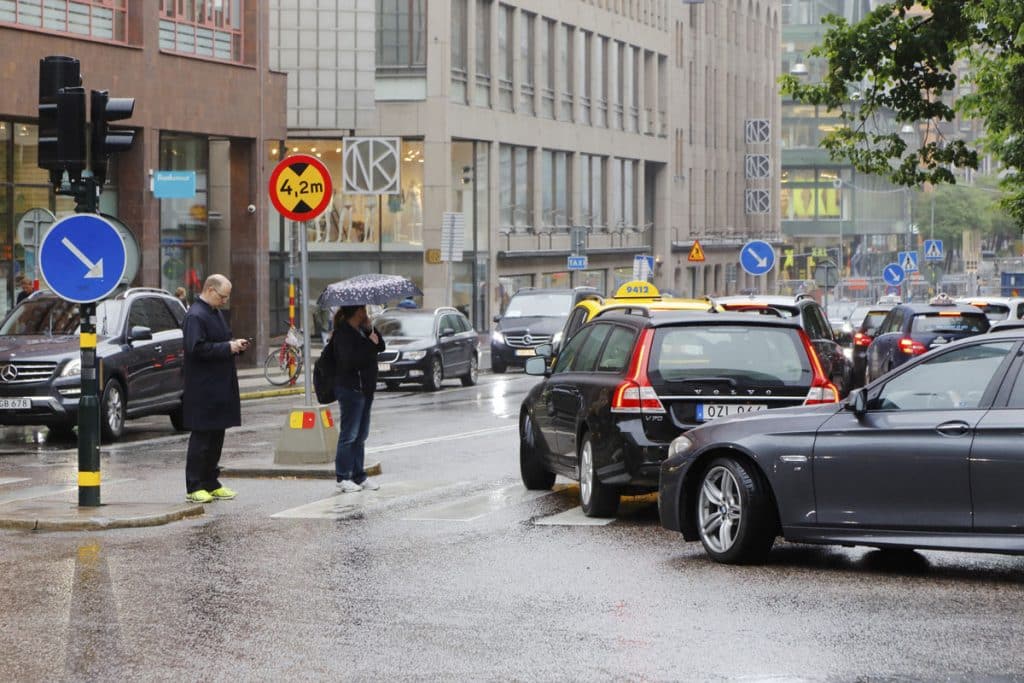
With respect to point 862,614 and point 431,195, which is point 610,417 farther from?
point 431,195

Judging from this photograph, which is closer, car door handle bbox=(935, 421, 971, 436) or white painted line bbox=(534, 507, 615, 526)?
car door handle bbox=(935, 421, 971, 436)

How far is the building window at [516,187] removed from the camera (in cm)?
6481

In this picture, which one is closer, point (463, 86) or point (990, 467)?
point (990, 467)

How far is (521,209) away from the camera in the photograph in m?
66.6

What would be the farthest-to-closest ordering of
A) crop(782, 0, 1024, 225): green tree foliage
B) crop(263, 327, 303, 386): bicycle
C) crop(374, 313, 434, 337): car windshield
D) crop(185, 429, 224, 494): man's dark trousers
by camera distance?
crop(263, 327, 303, 386): bicycle, crop(374, 313, 434, 337): car windshield, crop(782, 0, 1024, 225): green tree foliage, crop(185, 429, 224, 494): man's dark trousers

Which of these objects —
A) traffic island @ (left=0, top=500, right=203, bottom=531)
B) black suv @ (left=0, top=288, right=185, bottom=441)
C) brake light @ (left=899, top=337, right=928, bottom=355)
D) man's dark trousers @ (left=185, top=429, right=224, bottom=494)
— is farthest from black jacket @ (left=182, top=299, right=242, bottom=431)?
brake light @ (left=899, top=337, right=928, bottom=355)

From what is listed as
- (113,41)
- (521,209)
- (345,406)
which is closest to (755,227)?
(521,209)

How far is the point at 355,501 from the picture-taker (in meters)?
15.1

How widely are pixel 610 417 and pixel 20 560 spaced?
4041 millimetres

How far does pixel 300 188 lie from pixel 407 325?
17865mm

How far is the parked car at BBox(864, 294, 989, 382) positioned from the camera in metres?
29.5

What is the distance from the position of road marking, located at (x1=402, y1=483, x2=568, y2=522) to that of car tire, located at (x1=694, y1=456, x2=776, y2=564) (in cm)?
272

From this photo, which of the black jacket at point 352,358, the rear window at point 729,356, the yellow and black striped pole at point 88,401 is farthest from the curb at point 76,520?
the rear window at point 729,356

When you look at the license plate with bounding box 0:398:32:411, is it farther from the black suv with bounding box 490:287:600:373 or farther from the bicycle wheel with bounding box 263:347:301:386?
the black suv with bounding box 490:287:600:373
